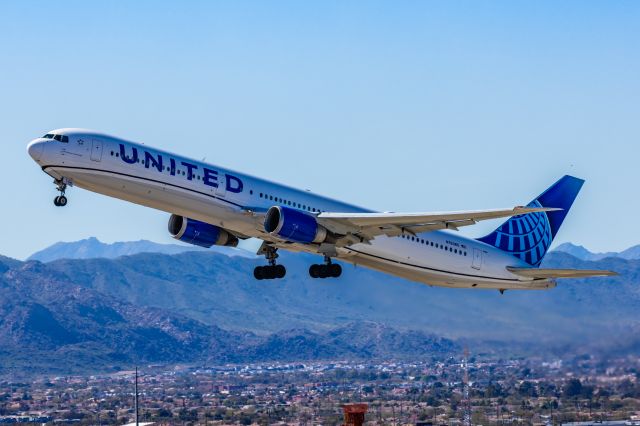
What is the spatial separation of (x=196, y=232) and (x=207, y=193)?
5.02m

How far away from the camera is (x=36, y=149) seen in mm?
50781

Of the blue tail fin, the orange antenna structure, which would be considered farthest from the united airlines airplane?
the orange antenna structure

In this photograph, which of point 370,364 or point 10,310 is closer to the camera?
point 370,364

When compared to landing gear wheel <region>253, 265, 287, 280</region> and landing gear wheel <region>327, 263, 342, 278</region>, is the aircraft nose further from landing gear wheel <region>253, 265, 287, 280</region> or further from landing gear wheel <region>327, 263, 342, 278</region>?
landing gear wheel <region>327, 263, 342, 278</region>

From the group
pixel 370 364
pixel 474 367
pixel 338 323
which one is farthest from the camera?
pixel 338 323

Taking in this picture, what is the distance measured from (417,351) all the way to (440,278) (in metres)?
39.2

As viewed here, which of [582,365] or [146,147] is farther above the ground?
[146,147]

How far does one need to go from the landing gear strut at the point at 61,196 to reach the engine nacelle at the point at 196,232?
273 inches

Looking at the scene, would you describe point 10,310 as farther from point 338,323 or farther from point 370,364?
point 370,364

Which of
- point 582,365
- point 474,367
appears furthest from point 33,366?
point 582,365

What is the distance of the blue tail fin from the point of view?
64.1m

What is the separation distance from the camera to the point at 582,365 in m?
55.0

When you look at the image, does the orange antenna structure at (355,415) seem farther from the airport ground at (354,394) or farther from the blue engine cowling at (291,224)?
the blue engine cowling at (291,224)

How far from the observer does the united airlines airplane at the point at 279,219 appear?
2007 inches
